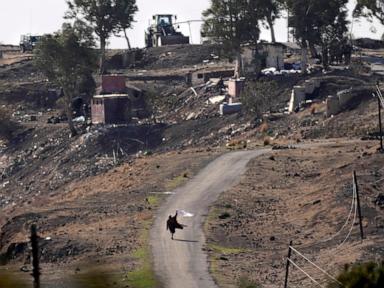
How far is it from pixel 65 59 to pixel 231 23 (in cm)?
1055

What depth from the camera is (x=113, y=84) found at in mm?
87438

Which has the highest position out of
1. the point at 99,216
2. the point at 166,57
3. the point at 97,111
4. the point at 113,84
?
the point at 166,57

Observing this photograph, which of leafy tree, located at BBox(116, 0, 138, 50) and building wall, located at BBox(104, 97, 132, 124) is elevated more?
leafy tree, located at BBox(116, 0, 138, 50)

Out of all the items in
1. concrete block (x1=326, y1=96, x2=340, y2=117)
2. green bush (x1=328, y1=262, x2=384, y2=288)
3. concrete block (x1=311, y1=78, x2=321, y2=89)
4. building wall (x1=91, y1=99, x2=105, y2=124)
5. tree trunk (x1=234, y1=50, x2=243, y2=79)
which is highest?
tree trunk (x1=234, y1=50, x2=243, y2=79)

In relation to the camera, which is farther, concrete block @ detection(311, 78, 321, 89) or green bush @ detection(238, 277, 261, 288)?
concrete block @ detection(311, 78, 321, 89)

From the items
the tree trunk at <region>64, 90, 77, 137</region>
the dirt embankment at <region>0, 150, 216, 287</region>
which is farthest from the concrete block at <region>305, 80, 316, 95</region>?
the tree trunk at <region>64, 90, 77, 137</region>

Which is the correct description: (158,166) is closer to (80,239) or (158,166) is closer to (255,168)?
(255,168)

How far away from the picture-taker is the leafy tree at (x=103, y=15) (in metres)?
97.6

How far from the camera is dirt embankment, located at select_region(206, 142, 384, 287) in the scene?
39.7 metres

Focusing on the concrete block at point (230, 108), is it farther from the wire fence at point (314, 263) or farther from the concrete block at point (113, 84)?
the wire fence at point (314, 263)

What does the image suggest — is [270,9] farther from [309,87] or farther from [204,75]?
[309,87]

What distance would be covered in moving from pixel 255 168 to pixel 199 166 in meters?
3.16

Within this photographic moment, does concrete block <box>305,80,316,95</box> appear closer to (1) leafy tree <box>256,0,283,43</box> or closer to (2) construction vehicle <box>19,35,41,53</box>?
(1) leafy tree <box>256,0,283,43</box>

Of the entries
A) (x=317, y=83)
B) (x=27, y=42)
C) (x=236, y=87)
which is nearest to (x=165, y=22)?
(x=27, y=42)
